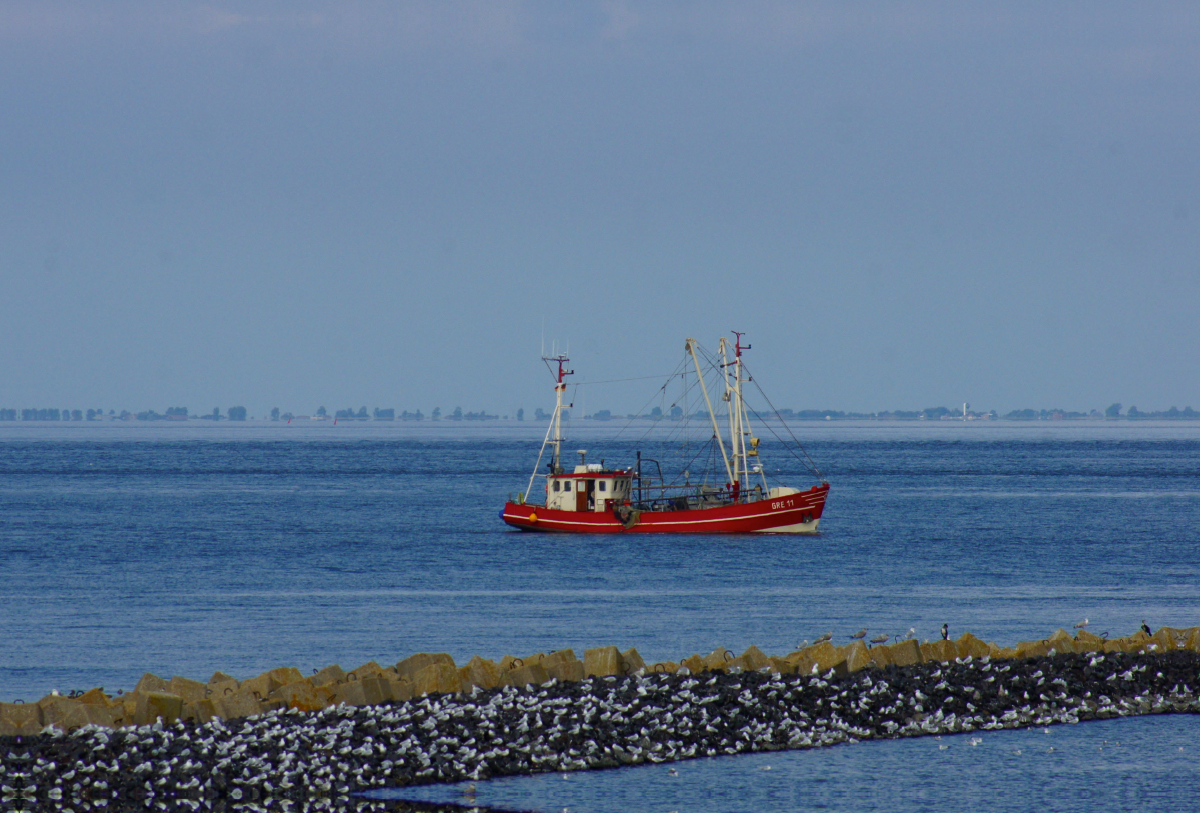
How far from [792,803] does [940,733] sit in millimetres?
3503

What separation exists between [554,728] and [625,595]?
78.6ft

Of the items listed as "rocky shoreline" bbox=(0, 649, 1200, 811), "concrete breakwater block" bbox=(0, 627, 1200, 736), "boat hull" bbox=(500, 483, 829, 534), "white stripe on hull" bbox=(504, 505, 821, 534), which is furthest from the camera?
"white stripe on hull" bbox=(504, 505, 821, 534)

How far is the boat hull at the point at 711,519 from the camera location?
55.9 metres

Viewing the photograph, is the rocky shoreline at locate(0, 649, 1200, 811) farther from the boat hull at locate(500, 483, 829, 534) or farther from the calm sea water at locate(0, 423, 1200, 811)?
the boat hull at locate(500, 483, 829, 534)

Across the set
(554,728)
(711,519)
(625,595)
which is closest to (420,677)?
(554,728)

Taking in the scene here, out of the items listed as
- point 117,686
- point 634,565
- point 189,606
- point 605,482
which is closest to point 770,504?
point 605,482

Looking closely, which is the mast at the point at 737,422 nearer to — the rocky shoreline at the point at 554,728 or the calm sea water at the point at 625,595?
the calm sea water at the point at 625,595

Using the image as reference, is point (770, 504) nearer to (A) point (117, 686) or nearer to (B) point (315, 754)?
(A) point (117, 686)

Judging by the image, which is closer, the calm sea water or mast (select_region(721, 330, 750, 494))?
the calm sea water

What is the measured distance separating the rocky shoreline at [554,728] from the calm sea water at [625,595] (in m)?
0.54

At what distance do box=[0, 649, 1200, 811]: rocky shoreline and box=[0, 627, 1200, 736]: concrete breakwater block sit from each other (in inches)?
12.0

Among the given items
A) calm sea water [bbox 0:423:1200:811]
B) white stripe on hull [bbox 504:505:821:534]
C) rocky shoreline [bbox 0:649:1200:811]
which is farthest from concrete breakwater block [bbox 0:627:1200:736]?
white stripe on hull [bbox 504:505:821:534]

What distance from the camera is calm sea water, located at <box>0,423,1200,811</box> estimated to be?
12.6 m

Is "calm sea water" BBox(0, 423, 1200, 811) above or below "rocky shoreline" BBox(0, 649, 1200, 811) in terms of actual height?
below
